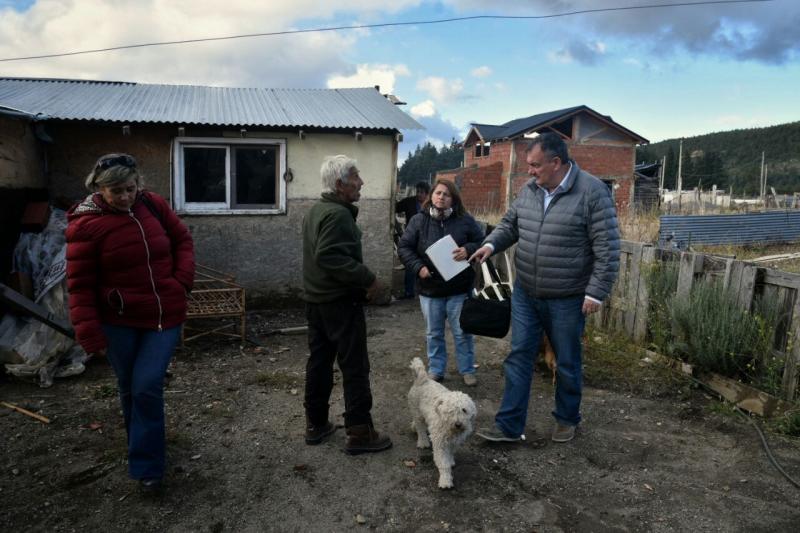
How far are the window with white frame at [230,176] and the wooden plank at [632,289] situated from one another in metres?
4.74

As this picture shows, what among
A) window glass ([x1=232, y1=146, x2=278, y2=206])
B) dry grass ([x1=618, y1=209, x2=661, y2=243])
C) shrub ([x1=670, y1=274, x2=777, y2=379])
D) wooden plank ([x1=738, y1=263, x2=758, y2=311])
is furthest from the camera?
dry grass ([x1=618, y1=209, x2=661, y2=243])

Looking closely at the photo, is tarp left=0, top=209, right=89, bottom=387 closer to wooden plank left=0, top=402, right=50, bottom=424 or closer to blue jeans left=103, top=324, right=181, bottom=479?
wooden plank left=0, top=402, right=50, bottom=424

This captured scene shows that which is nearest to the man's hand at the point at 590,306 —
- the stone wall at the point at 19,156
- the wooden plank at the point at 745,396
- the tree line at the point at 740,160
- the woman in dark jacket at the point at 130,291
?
the wooden plank at the point at 745,396

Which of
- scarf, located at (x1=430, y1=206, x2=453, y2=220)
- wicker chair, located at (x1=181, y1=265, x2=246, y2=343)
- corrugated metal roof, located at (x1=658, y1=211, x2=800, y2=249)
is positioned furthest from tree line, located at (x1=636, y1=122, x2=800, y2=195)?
wicker chair, located at (x1=181, y1=265, x2=246, y2=343)

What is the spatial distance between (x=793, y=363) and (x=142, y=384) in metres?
4.68

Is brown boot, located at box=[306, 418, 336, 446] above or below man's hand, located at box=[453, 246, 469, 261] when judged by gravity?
below

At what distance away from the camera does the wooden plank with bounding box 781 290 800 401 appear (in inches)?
164

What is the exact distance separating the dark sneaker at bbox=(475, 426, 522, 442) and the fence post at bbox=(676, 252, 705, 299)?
2.54 m

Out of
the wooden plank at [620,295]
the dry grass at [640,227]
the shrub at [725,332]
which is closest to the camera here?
the shrub at [725,332]

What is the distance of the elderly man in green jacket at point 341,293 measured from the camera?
334 cm

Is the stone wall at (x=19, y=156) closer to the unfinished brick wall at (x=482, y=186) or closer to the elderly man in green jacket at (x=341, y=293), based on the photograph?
the elderly man in green jacket at (x=341, y=293)

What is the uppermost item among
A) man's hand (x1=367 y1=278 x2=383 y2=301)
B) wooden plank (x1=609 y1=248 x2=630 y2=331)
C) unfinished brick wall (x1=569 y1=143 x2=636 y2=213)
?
unfinished brick wall (x1=569 y1=143 x2=636 y2=213)

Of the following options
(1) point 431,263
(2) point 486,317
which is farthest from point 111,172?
(2) point 486,317

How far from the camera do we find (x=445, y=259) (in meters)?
4.52
